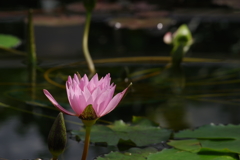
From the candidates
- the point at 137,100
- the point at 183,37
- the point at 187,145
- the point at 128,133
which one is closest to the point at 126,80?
the point at 137,100

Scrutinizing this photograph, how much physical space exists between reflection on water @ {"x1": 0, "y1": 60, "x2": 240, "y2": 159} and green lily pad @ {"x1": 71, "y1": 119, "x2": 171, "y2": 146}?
41mm

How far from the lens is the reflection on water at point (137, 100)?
3.61 ft

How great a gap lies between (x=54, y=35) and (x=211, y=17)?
1.27 metres

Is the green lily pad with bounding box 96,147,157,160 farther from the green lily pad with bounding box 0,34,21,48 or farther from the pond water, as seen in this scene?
the green lily pad with bounding box 0,34,21,48

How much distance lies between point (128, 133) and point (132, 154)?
0.44 ft

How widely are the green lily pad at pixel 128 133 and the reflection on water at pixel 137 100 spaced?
41 mm

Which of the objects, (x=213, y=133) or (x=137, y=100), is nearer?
(x=213, y=133)

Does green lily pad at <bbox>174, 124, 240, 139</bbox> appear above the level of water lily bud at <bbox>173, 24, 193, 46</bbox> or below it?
below

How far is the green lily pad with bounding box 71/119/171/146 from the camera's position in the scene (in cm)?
103

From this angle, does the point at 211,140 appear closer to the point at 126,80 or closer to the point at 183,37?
the point at 126,80

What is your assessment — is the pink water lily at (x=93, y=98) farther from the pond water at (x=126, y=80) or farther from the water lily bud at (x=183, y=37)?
the water lily bud at (x=183, y=37)

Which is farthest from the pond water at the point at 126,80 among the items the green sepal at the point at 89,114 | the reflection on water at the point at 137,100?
the green sepal at the point at 89,114

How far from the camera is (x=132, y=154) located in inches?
37.8

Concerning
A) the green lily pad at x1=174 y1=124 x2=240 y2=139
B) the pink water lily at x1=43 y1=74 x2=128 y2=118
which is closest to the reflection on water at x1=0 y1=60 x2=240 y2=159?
the green lily pad at x1=174 y1=124 x2=240 y2=139
